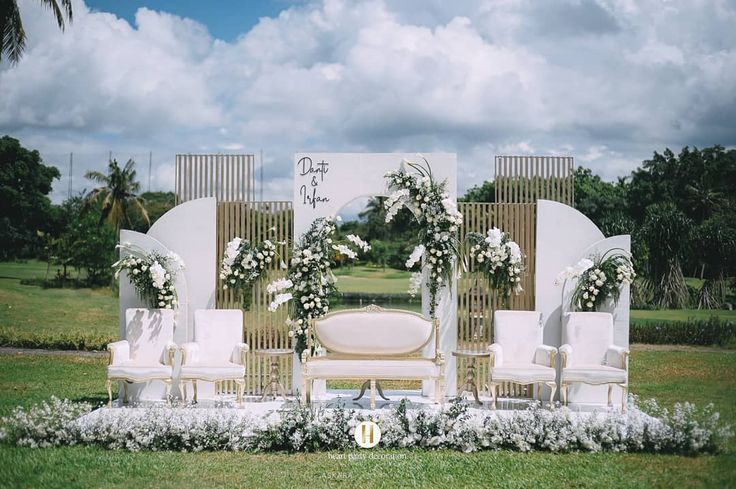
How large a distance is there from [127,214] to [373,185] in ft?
70.4

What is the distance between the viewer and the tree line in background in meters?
15.3

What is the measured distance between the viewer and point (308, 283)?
8.58 metres

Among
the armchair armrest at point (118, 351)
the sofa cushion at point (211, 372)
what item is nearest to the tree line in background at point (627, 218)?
the sofa cushion at point (211, 372)

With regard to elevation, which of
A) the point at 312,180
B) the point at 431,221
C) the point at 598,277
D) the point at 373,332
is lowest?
the point at 373,332

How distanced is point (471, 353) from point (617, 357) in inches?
65.7

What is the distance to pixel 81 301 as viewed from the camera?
21562 mm


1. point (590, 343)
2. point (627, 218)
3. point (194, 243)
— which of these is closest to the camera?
point (590, 343)

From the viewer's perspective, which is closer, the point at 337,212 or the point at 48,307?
the point at 337,212

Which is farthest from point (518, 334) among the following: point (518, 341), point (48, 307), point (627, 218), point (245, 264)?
point (627, 218)

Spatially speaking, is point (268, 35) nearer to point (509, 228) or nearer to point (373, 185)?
point (373, 185)

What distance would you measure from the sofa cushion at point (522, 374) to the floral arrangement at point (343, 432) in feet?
3.79

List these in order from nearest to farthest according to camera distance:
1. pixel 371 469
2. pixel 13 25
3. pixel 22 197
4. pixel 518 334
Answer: pixel 371 469
pixel 518 334
pixel 13 25
pixel 22 197

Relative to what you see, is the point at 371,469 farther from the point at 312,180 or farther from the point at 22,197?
the point at 22,197

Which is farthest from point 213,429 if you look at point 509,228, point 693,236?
point 693,236
